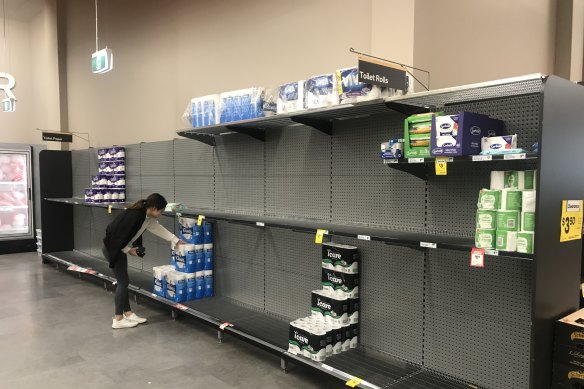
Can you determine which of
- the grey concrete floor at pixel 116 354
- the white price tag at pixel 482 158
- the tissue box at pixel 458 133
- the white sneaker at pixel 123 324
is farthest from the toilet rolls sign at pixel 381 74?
the white sneaker at pixel 123 324

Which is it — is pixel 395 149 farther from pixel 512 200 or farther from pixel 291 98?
pixel 291 98

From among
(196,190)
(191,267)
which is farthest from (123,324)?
(196,190)

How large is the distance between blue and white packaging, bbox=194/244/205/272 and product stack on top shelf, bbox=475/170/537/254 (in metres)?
3.47

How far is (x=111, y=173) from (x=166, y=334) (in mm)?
3436

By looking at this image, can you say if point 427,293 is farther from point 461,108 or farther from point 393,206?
point 461,108

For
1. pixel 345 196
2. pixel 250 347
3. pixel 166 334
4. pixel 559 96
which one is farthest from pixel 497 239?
pixel 166 334

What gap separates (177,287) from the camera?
5086 mm

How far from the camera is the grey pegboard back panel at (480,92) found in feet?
7.84

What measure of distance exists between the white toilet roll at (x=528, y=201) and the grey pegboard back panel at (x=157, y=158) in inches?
186

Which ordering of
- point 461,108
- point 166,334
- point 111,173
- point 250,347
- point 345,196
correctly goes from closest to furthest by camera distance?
point 461,108 → point 345,196 → point 250,347 → point 166,334 → point 111,173

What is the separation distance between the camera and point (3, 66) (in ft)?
32.6

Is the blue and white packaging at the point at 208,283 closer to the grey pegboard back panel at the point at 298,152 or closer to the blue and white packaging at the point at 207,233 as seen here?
the blue and white packaging at the point at 207,233

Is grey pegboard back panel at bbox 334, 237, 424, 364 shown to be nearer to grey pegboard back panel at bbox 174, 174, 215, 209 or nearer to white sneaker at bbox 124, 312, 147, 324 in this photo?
grey pegboard back panel at bbox 174, 174, 215, 209

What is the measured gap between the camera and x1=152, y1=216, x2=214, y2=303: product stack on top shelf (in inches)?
202
